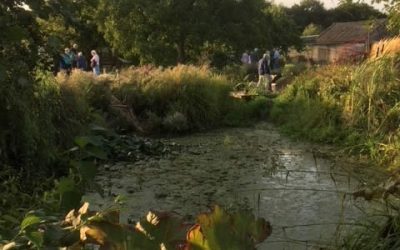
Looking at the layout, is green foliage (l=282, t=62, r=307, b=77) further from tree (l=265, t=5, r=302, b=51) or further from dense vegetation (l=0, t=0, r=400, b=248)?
tree (l=265, t=5, r=302, b=51)

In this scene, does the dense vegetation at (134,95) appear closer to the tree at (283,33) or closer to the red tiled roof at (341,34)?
the tree at (283,33)

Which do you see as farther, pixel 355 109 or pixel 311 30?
pixel 311 30

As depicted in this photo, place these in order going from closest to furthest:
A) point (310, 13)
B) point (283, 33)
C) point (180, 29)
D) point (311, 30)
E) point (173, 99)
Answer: point (173, 99) → point (180, 29) → point (283, 33) → point (311, 30) → point (310, 13)

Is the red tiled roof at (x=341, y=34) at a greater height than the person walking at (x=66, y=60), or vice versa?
the person walking at (x=66, y=60)

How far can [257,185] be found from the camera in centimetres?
708

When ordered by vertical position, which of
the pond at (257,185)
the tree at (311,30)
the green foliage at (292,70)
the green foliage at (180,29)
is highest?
the green foliage at (180,29)

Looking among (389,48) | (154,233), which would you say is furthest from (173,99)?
(154,233)

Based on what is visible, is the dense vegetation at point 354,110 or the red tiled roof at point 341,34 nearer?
the dense vegetation at point 354,110

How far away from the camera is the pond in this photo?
5.01 m

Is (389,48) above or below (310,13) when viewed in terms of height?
above

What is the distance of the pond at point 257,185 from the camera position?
16.4 feet

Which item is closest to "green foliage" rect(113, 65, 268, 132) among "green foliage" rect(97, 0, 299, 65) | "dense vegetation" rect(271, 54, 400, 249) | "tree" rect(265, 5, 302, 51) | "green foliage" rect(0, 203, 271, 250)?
"dense vegetation" rect(271, 54, 400, 249)

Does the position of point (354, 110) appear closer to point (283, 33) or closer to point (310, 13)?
point (283, 33)

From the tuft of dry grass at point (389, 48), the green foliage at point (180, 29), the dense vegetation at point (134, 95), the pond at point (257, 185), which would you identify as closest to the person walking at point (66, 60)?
the dense vegetation at point (134, 95)
